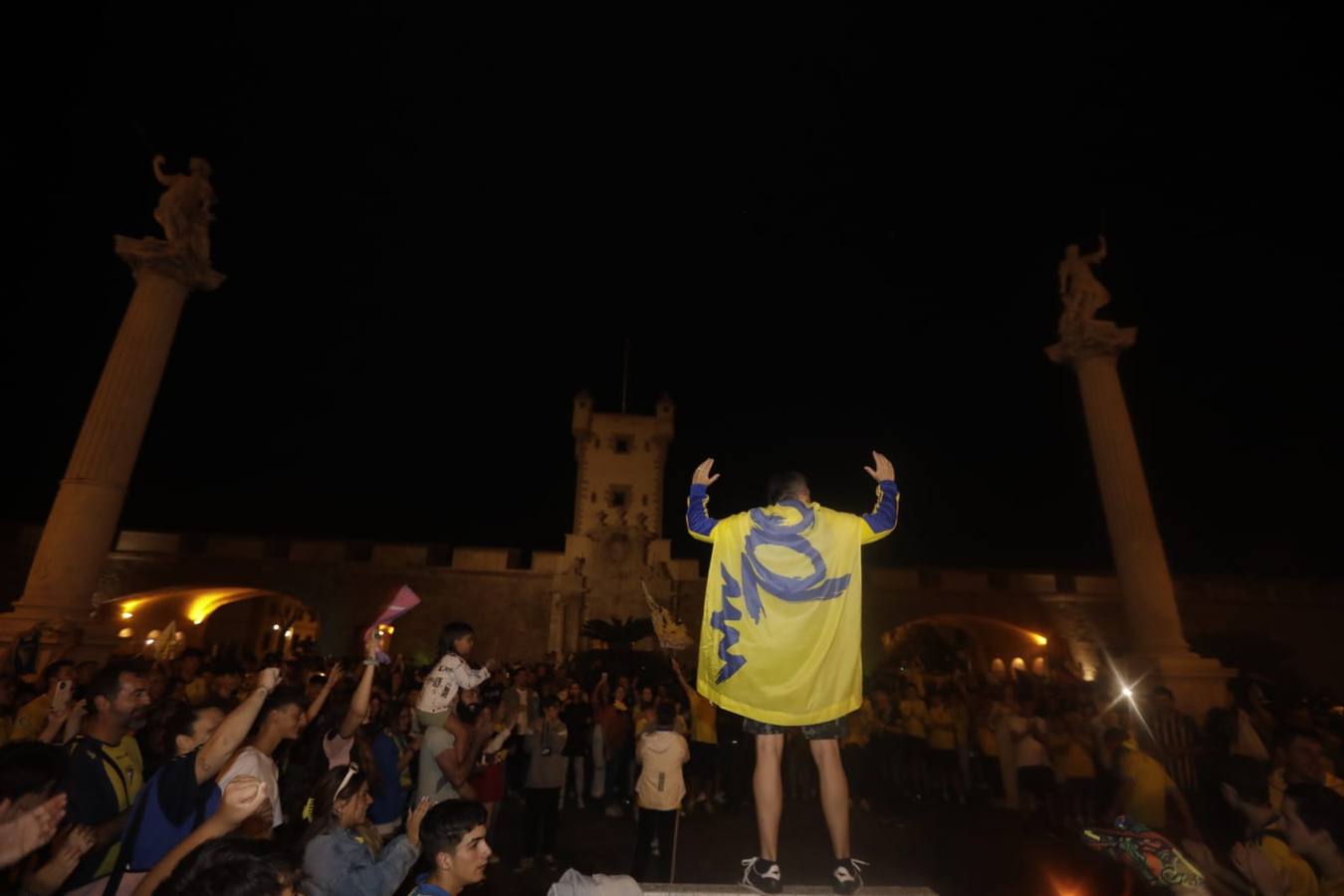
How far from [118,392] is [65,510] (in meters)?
2.19

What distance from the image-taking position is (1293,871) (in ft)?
9.42

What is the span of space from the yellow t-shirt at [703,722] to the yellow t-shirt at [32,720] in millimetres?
6898

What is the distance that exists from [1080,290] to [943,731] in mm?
10490

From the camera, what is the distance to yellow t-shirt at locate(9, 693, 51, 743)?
5289 mm

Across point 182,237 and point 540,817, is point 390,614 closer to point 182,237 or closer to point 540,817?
point 540,817

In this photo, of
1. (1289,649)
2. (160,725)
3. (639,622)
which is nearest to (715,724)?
(160,725)

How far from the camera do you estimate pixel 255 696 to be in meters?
2.95

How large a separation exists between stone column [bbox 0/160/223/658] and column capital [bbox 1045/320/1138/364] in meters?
18.7

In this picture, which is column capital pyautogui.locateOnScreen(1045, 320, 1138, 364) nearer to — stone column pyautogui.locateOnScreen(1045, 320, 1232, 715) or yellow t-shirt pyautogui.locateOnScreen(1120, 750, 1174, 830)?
stone column pyautogui.locateOnScreen(1045, 320, 1232, 715)

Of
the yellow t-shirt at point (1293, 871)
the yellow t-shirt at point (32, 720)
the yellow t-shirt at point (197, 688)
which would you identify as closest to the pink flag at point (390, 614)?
the yellow t-shirt at point (32, 720)

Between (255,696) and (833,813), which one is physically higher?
(255,696)

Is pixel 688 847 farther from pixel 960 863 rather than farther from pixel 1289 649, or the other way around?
pixel 1289 649

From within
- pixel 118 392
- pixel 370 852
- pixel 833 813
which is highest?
pixel 118 392

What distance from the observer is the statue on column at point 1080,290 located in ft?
45.9
